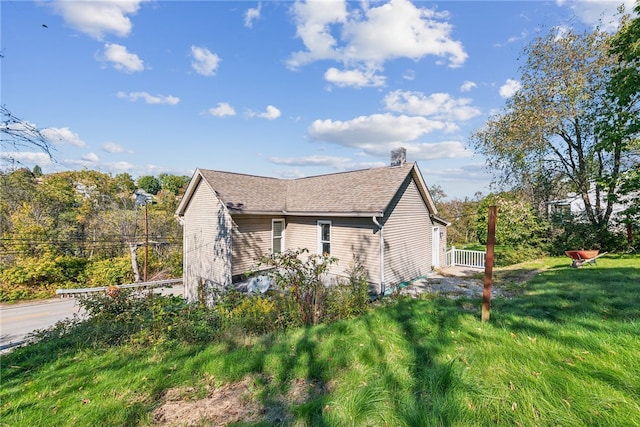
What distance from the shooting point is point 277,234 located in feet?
43.7

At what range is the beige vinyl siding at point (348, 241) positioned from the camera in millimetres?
10461

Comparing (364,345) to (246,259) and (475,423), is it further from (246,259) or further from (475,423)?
(246,259)

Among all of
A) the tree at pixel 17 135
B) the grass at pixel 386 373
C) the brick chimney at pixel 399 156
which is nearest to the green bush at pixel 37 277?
the grass at pixel 386 373

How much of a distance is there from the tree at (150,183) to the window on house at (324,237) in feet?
139

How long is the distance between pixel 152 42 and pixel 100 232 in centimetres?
1647

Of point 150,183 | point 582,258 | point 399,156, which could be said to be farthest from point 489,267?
point 150,183

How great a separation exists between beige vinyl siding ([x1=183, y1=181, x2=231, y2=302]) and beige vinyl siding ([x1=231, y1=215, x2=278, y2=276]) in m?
0.35

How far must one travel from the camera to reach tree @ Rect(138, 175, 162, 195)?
147ft

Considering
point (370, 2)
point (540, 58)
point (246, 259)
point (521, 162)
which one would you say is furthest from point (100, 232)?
point (540, 58)

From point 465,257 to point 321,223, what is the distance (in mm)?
10001

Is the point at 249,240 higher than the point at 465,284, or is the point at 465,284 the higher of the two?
the point at 249,240

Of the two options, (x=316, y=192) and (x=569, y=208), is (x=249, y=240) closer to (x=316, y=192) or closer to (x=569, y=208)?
(x=316, y=192)

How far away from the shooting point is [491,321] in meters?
4.41

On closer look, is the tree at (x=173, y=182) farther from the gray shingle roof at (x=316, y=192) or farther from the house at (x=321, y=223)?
the gray shingle roof at (x=316, y=192)
